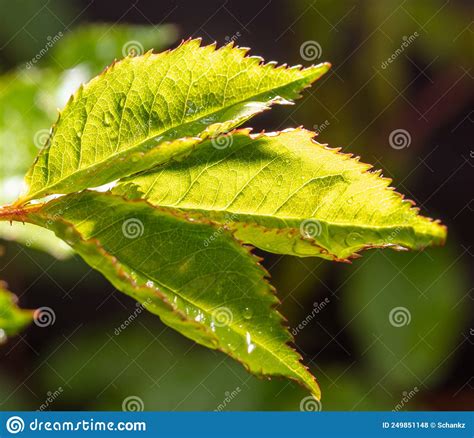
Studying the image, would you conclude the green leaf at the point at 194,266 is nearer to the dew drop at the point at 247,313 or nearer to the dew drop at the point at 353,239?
the dew drop at the point at 247,313

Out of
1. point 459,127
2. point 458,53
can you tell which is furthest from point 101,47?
point 459,127

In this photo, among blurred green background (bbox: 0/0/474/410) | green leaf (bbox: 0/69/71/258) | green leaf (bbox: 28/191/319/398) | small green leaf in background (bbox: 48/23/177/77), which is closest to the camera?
green leaf (bbox: 28/191/319/398)

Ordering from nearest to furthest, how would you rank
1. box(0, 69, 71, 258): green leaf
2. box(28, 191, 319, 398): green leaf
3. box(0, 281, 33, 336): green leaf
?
1. box(28, 191, 319, 398): green leaf
2. box(0, 281, 33, 336): green leaf
3. box(0, 69, 71, 258): green leaf

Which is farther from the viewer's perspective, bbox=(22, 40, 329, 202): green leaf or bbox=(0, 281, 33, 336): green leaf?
bbox=(0, 281, 33, 336): green leaf

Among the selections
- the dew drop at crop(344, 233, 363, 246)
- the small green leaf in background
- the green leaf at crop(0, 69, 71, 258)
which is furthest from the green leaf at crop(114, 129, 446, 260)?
the small green leaf in background

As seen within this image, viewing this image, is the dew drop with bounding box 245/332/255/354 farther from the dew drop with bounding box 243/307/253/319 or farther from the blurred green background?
the blurred green background

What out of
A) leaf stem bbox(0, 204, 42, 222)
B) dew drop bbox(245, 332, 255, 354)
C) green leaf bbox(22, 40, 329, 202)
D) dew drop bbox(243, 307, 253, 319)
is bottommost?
leaf stem bbox(0, 204, 42, 222)

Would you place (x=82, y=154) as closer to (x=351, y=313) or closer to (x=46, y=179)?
(x=46, y=179)
